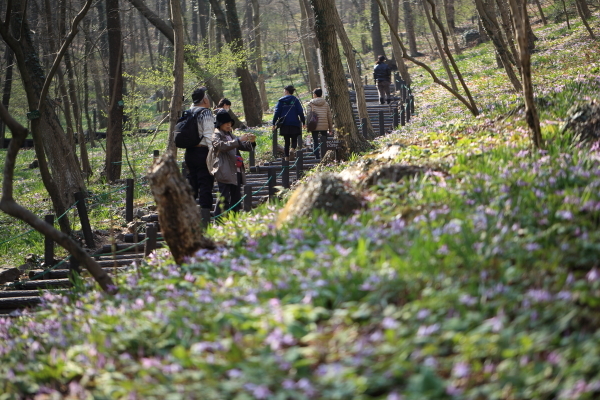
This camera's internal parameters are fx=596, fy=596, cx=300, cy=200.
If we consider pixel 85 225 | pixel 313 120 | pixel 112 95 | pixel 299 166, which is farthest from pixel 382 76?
pixel 85 225

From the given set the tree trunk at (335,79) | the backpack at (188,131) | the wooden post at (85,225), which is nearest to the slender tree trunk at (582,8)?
the tree trunk at (335,79)

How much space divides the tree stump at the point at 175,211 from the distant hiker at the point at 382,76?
1697 cm

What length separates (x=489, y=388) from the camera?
2742 mm

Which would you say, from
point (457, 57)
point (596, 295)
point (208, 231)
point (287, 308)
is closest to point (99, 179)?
point (208, 231)

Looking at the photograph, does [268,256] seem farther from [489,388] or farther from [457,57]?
[457,57]

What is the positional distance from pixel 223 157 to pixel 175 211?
2.97 m

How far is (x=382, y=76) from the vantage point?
22.1m

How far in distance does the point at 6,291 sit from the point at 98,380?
17.2 ft

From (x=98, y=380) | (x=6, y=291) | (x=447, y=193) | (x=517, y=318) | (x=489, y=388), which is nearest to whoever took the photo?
(x=489, y=388)

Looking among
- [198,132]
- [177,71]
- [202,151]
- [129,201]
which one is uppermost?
A: [177,71]

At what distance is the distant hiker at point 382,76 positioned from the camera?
70.6 feet

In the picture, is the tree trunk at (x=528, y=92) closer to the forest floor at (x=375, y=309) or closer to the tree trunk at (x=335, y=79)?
the forest floor at (x=375, y=309)

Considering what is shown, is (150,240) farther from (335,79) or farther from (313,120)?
(313,120)

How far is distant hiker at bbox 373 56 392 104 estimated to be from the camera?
70.6 feet
